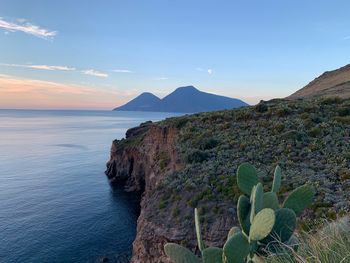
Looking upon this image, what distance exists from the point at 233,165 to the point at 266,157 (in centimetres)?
314

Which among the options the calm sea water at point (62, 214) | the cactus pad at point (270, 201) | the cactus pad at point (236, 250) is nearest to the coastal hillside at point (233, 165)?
the cactus pad at point (270, 201)

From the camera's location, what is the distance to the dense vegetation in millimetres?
22609

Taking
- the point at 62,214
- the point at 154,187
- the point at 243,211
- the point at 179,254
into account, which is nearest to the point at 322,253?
the point at 243,211

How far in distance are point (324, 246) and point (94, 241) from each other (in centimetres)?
3749

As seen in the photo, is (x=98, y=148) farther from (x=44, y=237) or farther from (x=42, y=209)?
(x=44, y=237)

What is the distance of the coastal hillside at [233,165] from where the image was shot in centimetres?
2191

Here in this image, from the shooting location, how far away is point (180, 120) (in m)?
52.8

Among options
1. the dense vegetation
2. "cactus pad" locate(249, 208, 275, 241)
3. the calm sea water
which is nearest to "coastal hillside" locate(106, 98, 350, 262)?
the dense vegetation

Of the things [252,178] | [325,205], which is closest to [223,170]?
[325,205]

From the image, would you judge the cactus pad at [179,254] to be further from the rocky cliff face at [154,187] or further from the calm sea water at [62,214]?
the calm sea water at [62,214]

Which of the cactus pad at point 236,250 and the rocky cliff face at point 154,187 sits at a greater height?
the cactus pad at point 236,250

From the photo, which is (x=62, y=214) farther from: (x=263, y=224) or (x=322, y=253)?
(x=322, y=253)

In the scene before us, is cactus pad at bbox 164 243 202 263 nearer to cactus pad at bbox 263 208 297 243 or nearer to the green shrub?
cactus pad at bbox 263 208 297 243

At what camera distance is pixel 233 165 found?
29844 mm
